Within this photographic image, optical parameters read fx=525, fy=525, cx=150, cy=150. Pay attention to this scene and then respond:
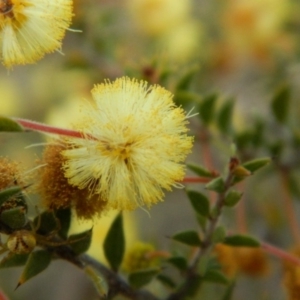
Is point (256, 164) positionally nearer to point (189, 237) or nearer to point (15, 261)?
point (189, 237)

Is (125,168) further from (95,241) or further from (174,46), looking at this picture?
(174,46)

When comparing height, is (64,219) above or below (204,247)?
above

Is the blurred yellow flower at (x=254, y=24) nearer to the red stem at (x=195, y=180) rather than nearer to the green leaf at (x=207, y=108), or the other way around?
the green leaf at (x=207, y=108)

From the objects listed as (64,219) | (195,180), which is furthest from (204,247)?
(64,219)

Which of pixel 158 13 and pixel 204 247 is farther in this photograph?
pixel 158 13

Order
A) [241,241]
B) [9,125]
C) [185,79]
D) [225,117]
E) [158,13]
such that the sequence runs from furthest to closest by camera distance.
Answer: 1. [158,13]
2. [225,117]
3. [185,79]
4. [241,241]
5. [9,125]

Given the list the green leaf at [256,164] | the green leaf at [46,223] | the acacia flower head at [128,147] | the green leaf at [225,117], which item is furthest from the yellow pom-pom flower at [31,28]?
the green leaf at [225,117]
